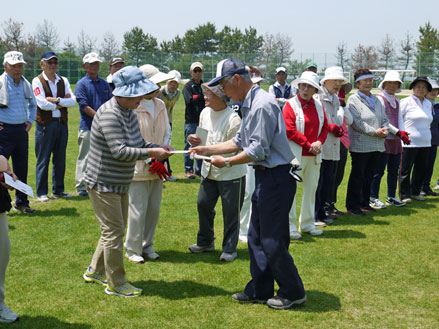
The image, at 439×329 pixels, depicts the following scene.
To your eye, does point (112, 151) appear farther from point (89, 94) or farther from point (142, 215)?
point (89, 94)

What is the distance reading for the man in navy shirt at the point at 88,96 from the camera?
9273mm

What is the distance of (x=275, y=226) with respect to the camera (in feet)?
15.5

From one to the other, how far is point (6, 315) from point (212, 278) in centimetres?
217

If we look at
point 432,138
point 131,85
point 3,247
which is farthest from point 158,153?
point 432,138

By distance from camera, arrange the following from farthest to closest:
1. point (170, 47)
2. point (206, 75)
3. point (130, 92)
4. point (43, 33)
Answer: point (170, 47)
point (43, 33)
point (206, 75)
point (130, 92)

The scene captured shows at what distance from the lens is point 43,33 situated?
2484 inches

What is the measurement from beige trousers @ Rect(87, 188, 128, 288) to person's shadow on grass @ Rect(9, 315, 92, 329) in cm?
70

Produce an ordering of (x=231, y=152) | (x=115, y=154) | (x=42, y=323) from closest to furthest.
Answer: (x=42, y=323)
(x=115, y=154)
(x=231, y=152)

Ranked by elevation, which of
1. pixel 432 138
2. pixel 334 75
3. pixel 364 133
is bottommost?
pixel 432 138

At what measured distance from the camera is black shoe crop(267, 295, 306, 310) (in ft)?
16.0

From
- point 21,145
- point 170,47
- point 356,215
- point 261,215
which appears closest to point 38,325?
point 261,215

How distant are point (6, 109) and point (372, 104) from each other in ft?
19.4

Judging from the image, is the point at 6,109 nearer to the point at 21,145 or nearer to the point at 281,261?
the point at 21,145

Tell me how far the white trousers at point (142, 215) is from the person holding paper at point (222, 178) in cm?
59
